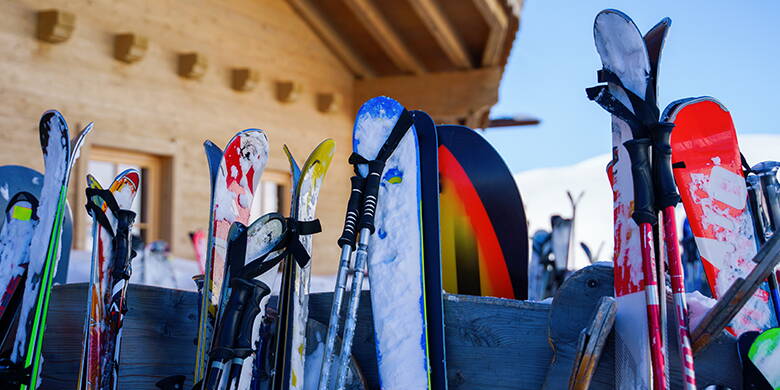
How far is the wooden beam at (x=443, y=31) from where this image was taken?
6.26 m

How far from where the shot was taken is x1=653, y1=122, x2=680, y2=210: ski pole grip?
1199mm

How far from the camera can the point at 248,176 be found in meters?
1.78

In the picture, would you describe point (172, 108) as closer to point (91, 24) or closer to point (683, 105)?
point (91, 24)

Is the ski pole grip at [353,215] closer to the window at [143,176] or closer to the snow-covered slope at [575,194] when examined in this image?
the window at [143,176]

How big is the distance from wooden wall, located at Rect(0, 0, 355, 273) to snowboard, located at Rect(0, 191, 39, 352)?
3095 mm

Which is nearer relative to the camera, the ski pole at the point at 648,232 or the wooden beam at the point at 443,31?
the ski pole at the point at 648,232

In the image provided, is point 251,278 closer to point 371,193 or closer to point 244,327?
point 244,327

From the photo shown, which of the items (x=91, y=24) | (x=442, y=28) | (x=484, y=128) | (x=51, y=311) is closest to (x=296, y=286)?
(x=51, y=311)

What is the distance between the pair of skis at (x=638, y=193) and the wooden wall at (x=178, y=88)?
172 inches

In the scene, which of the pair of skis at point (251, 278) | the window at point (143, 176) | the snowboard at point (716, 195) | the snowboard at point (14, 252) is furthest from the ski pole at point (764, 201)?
the window at point (143, 176)

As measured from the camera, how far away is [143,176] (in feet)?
18.8

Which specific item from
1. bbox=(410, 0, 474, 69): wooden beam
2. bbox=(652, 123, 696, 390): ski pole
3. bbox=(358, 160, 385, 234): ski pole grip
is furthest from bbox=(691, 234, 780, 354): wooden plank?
bbox=(410, 0, 474, 69): wooden beam

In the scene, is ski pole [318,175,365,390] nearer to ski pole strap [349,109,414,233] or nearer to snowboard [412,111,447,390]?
ski pole strap [349,109,414,233]

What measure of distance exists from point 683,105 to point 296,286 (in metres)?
0.87
